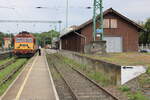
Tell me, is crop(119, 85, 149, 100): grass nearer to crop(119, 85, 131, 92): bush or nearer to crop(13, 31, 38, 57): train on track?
crop(119, 85, 131, 92): bush

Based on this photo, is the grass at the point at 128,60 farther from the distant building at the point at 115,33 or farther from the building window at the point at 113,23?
the building window at the point at 113,23

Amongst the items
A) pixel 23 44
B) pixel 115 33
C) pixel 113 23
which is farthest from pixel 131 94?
pixel 113 23

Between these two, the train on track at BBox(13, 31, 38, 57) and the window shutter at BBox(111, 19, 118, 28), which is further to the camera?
the window shutter at BBox(111, 19, 118, 28)

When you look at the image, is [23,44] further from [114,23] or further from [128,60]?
[128,60]

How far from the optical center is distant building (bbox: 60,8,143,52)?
42.8 metres

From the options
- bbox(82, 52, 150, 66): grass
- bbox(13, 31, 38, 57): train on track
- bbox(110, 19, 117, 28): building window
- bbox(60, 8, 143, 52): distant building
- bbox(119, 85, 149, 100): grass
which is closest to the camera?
bbox(119, 85, 149, 100): grass

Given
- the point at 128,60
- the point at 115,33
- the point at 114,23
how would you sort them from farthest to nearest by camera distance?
the point at 114,23, the point at 115,33, the point at 128,60

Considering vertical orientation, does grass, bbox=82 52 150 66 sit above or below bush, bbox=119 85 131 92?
above

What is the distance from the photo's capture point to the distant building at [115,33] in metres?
42.8

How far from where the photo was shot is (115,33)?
43.6 m

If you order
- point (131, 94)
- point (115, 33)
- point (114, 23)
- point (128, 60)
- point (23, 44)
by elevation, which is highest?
point (114, 23)

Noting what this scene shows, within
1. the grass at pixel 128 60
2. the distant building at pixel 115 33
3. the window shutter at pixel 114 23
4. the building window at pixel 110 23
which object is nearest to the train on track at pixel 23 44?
the distant building at pixel 115 33

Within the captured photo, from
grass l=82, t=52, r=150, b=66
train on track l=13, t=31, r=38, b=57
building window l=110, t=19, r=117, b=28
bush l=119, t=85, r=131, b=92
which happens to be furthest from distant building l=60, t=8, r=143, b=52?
bush l=119, t=85, r=131, b=92

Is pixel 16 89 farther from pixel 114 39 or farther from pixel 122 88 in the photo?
pixel 114 39
